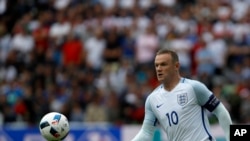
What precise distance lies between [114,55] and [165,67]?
473 inches

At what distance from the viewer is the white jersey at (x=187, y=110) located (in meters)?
9.94

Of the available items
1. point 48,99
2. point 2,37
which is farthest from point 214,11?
point 2,37

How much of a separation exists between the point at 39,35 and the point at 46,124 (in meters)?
13.3

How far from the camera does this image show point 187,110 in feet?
32.8

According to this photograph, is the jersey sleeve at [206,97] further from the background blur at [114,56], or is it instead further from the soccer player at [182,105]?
the background blur at [114,56]

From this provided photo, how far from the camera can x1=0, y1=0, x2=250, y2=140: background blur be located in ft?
66.4

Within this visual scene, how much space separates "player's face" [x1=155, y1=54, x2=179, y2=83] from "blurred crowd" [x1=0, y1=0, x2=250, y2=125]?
8866 mm

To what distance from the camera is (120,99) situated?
66.9 ft

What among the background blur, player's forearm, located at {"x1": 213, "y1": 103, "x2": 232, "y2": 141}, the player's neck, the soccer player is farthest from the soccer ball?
the background blur

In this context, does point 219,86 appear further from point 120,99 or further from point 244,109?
point 120,99

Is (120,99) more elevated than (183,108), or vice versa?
(183,108)

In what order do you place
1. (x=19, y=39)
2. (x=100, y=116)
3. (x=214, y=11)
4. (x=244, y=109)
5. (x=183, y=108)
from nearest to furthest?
1. (x=183, y=108)
2. (x=244, y=109)
3. (x=100, y=116)
4. (x=214, y=11)
5. (x=19, y=39)

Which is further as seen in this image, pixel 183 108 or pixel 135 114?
pixel 135 114

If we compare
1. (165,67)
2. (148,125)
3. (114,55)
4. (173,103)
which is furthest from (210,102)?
(114,55)
